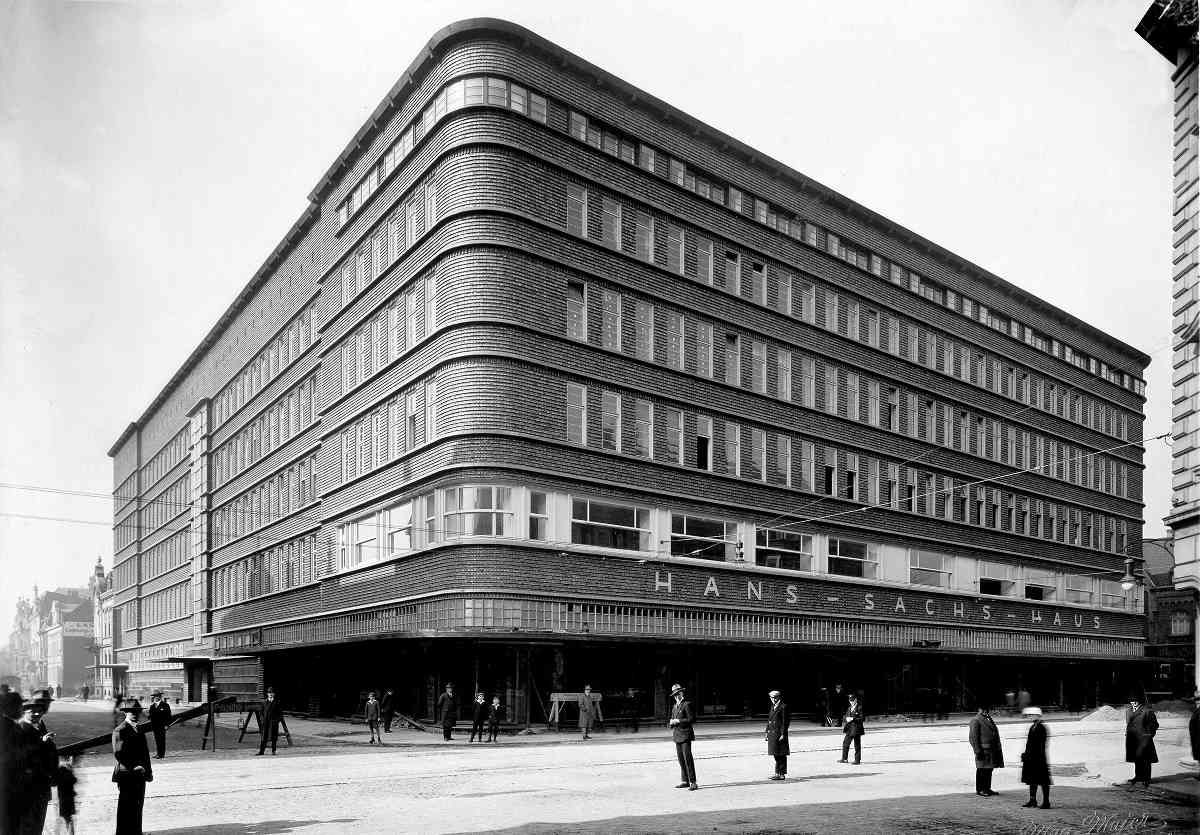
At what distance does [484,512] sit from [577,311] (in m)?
8.32

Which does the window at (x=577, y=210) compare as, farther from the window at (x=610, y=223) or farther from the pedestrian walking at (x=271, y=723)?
the pedestrian walking at (x=271, y=723)

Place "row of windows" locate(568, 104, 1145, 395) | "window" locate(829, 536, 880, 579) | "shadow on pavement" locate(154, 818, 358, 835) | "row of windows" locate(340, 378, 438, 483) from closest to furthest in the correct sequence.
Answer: "shadow on pavement" locate(154, 818, 358, 835), "row of windows" locate(340, 378, 438, 483), "row of windows" locate(568, 104, 1145, 395), "window" locate(829, 536, 880, 579)

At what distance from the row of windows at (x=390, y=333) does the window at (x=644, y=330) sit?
784 cm

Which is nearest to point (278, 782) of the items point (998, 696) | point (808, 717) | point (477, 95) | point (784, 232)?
point (477, 95)

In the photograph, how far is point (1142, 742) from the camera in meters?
21.2

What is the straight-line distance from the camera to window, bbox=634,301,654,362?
44812 mm

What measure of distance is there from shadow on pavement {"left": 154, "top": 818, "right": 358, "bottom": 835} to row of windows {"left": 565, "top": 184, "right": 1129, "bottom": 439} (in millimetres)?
27285

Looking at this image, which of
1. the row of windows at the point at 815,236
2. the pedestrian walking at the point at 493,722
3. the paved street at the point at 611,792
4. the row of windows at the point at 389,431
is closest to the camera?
the paved street at the point at 611,792

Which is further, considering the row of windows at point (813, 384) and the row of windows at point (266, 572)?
the row of windows at point (266, 572)

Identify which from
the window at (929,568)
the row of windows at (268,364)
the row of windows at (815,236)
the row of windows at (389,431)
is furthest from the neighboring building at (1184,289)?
the row of windows at (268,364)

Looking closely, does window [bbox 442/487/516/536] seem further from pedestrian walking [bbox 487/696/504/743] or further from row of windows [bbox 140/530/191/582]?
row of windows [bbox 140/530/191/582]

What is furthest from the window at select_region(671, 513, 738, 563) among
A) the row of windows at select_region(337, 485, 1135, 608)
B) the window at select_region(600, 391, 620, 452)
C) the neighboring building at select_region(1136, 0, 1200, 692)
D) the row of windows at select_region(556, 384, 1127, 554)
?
the neighboring building at select_region(1136, 0, 1200, 692)

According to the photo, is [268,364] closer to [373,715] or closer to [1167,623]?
[373,715]

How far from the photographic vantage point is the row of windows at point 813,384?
4381 cm
